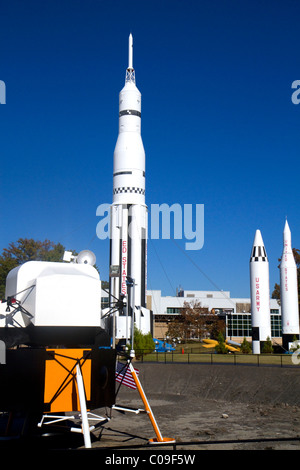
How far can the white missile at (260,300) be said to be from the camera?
46.5 m

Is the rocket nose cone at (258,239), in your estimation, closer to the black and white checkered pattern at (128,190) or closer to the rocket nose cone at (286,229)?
the rocket nose cone at (286,229)

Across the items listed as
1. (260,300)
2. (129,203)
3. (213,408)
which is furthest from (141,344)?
(213,408)

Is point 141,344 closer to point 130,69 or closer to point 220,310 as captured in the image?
point 130,69

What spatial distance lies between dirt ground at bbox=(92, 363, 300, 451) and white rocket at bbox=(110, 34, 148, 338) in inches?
514

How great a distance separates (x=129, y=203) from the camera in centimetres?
4650

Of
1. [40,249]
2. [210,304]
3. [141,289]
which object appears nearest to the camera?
[141,289]

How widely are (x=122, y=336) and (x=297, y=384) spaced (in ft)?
62.7

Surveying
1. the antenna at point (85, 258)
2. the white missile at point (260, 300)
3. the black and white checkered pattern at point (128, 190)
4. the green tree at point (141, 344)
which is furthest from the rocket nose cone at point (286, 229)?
the antenna at point (85, 258)

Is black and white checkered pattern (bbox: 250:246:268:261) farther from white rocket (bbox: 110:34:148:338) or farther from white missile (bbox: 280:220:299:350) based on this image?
white rocket (bbox: 110:34:148:338)

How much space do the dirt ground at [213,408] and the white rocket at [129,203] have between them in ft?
42.9

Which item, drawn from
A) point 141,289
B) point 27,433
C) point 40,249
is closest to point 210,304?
point 40,249

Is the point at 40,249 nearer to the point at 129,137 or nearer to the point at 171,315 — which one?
the point at 129,137

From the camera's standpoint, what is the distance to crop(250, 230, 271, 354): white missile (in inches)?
1829
